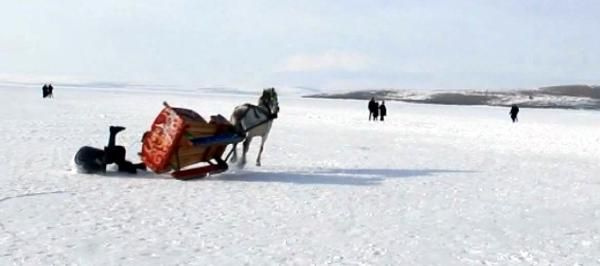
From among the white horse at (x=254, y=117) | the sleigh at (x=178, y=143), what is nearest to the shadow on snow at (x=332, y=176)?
Result: the sleigh at (x=178, y=143)

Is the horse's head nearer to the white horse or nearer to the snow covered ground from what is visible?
the white horse

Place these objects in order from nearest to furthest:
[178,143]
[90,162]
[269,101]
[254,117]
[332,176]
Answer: [178,143], [90,162], [332,176], [254,117], [269,101]

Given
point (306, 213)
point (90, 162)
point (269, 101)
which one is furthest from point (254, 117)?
point (306, 213)

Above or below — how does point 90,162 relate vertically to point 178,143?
below

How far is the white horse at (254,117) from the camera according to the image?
1284cm

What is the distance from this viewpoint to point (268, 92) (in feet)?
44.7

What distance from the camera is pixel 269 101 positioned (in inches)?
529

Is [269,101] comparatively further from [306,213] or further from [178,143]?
[306,213]

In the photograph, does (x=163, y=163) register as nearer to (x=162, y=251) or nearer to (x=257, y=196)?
(x=257, y=196)

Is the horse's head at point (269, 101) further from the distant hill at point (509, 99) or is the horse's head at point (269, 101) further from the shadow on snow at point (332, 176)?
the distant hill at point (509, 99)

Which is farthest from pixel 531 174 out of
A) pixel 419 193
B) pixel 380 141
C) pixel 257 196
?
pixel 380 141

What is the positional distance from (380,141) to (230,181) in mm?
10797

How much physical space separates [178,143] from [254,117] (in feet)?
7.27

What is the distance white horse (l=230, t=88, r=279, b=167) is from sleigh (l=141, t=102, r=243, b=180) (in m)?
1.10
